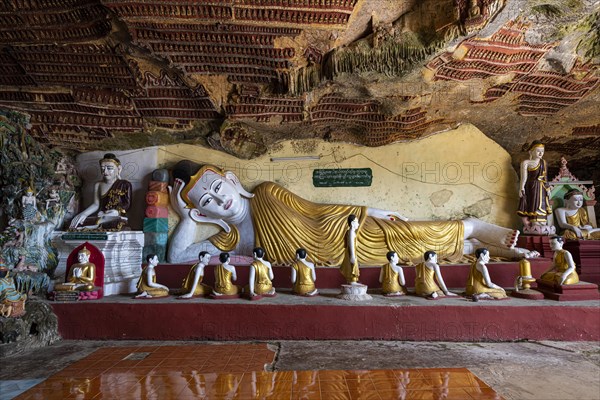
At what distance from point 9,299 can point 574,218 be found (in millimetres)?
7328

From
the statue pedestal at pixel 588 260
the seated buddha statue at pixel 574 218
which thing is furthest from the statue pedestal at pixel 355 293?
the seated buddha statue at pixel 574 218

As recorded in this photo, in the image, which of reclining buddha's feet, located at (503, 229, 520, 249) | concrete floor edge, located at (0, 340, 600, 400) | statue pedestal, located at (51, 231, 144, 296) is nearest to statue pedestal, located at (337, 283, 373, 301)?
concrete floor edge, located at (0, 340, 600, 400)

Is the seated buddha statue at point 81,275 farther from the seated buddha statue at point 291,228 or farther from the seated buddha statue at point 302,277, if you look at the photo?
the seated buddha statue at point 302,277

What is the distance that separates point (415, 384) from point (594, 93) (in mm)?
5103

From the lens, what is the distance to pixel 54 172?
206 inches

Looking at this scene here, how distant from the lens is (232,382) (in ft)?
8.53

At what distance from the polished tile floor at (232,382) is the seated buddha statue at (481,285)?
51.7 inches

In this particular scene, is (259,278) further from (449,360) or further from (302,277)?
(449,360)

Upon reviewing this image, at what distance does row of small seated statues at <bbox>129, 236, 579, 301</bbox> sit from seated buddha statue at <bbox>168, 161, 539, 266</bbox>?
2.94ft

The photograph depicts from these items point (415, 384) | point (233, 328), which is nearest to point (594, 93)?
point (415, 384)

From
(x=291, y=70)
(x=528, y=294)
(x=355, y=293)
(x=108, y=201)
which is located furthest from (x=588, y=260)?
(x=108, y=201)

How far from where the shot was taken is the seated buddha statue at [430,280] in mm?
4010

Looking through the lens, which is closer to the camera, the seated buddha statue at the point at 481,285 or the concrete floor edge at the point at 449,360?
the concrete floor edge at the point at 449,360

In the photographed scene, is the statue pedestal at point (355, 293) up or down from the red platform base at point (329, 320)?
up
